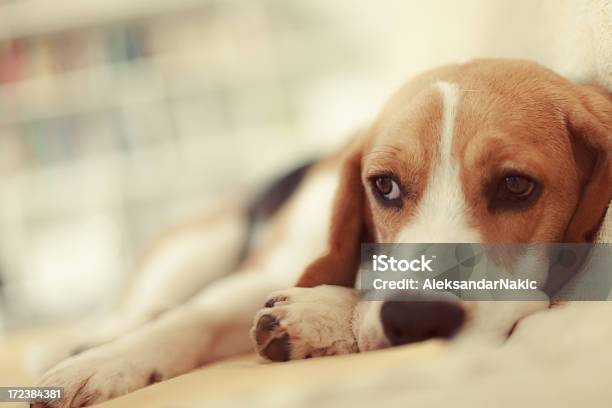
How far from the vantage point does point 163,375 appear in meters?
1.30

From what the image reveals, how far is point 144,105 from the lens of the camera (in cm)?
551

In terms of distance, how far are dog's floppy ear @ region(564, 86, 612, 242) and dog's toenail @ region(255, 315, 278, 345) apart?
0.60 m

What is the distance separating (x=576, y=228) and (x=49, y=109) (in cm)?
496

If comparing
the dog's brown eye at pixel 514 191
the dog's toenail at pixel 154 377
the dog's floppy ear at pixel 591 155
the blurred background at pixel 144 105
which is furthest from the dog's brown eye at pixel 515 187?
the blurred background at pixel 144 105

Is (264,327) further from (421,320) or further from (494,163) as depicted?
(494,163)

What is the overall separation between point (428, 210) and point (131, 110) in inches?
183

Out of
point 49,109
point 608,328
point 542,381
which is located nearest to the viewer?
point 542,381

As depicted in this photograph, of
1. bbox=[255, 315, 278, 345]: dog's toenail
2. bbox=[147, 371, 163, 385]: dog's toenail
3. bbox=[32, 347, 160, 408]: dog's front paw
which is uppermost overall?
bbox=[255, 315, 278, 345]: dog's toenail

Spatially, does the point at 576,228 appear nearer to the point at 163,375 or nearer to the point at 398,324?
the point at 398,324

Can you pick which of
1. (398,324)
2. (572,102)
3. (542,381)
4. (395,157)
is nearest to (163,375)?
(398,324)

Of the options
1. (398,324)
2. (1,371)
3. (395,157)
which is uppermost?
(395,157)

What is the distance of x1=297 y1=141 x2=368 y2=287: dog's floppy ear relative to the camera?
4.58ft

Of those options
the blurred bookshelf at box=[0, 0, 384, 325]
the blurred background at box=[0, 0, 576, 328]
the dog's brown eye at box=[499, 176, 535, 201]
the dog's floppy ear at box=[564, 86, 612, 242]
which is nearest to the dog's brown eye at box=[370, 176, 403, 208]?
the dog's brown eye at box=[499, 176, 535, 201]

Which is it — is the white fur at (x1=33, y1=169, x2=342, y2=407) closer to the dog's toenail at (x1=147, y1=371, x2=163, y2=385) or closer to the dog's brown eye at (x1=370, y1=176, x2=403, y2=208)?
the dog's toenail at (x1=147, y1=371, x2=163, y2=385)
